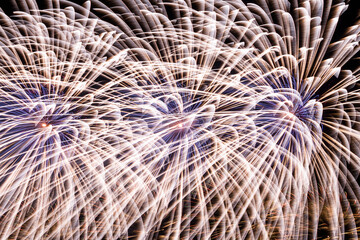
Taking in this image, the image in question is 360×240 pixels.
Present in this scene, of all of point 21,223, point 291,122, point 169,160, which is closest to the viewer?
point 291,122

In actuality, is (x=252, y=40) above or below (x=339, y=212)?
above

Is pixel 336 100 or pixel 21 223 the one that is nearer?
pixel 336 100

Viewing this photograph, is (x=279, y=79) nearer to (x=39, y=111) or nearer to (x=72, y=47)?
(x=72, y=47)

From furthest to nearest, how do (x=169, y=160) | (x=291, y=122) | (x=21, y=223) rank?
(x=21, y=223), (x=169, y=160), (x=291, y=122)

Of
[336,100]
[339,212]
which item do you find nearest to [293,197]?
[339,212]

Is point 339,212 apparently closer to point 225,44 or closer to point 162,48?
point 225,44

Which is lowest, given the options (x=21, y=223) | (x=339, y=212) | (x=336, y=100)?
(x=21, y=223)
